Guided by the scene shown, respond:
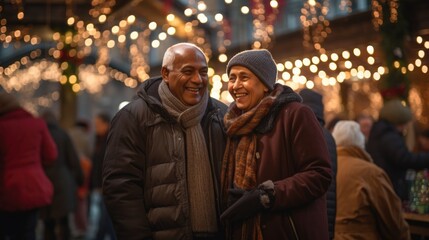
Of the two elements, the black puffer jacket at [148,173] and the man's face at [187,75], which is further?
the man's face at [187,75]

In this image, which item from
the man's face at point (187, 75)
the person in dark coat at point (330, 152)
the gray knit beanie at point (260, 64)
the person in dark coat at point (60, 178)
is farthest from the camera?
the person in dark coat at point (60, 178)

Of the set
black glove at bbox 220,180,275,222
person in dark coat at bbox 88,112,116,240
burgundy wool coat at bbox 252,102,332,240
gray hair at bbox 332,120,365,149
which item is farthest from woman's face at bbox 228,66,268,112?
person in dark coat at bbox 88,112,116,240

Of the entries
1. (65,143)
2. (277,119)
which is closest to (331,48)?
(65,143)

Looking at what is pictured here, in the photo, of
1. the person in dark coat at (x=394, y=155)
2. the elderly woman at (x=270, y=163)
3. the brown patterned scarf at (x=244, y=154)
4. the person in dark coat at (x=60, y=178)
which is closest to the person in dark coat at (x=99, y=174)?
the person in dark coat at (x=60, y=178)

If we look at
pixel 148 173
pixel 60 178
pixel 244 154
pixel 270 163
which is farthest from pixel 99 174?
pixel 270 163

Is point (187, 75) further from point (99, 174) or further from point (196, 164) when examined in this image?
point (99, 174)

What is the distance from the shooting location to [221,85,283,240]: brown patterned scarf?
9.71ft

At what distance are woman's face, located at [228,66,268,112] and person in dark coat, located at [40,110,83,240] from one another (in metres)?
4.69

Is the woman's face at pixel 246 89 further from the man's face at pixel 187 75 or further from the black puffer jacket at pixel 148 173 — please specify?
the black puffer jacket at pixel 148 173

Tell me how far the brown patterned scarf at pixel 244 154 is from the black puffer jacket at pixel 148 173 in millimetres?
130

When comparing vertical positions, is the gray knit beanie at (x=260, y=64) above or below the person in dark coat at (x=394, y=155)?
above

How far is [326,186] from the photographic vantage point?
9.55 feet

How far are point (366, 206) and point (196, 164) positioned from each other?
1700 millimetres

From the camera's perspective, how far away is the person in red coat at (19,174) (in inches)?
205
